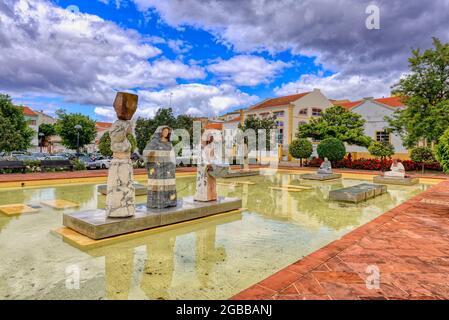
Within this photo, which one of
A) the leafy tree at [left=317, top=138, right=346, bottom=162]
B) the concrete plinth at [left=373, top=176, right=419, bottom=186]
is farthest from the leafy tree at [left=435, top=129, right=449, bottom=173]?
the leafy tree at [left=317, top=138, right=346, bottom=162]

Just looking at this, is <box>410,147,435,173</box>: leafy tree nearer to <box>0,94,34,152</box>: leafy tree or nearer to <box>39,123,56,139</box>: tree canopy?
<box>0,94,34,152</box>: leafy tree

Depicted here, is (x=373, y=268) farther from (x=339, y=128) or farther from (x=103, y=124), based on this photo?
(x=103, y=124)

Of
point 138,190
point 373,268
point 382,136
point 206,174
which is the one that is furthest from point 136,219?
point 382,136

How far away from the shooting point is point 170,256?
15.5ft

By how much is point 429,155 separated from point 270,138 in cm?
→ 1145

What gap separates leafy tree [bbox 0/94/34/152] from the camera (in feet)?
69.0

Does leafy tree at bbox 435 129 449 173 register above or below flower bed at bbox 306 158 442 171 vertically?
above

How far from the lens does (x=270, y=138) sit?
2450cm

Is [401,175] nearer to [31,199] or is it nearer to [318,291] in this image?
[318,291]

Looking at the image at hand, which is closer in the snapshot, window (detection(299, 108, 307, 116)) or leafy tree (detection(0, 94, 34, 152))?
leafy tree (detection(0, 94, 34, 152))

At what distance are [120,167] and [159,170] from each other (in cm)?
113

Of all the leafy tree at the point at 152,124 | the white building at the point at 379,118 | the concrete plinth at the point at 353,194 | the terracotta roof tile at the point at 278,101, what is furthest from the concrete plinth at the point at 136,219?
the terracotta roof tile at the point at 278,101

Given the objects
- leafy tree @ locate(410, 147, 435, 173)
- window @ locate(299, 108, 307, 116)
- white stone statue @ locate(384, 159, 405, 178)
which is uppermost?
window @ locate(299, 108, 307, 116)
